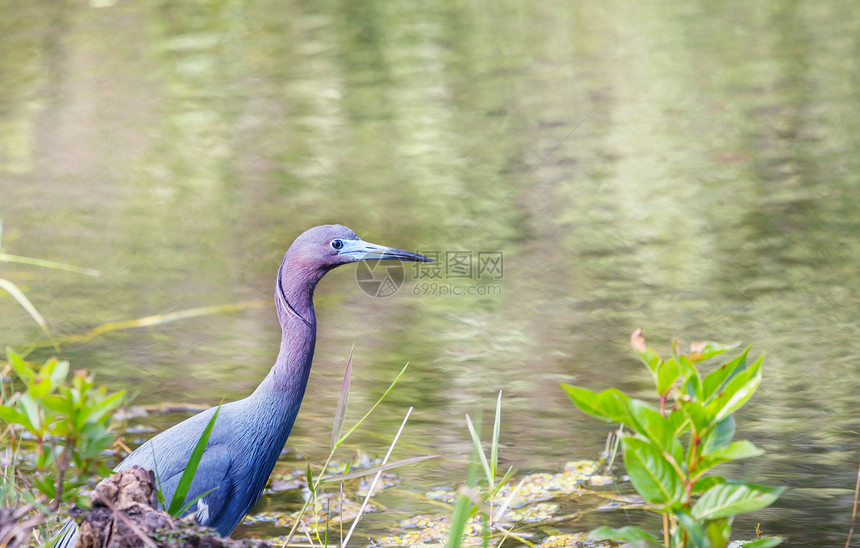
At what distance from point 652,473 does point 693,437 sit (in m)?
0.13

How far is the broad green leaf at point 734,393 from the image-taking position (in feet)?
7.17

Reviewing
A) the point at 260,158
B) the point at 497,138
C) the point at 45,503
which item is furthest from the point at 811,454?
the point at 260,158

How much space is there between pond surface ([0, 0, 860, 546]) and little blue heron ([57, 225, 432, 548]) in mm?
1140

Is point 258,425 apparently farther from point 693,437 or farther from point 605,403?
point 693,437

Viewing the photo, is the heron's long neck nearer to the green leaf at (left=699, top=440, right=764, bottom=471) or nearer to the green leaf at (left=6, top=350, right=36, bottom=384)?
the green leaf at (left=6, top=350, right=36, bottom=384)

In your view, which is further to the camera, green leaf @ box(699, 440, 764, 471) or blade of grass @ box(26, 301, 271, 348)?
blade of grass @ box(26, 301, 271, 348)

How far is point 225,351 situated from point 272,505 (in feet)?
6.99

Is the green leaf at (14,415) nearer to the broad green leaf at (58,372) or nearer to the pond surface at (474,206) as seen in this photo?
the broad green leaf at (58,372)

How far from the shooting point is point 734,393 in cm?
221

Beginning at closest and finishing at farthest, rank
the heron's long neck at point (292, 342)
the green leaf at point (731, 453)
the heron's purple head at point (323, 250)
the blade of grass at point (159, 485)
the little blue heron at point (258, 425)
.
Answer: the green leaf at point (731, 453)
the blade of grass at point (159, 485)
the little blue heron at point (258, 425)
the heron's long neck at point (292, 342)
the heron's purple head at point (323, 250)

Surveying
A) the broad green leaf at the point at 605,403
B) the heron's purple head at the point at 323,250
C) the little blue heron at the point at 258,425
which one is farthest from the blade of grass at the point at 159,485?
the broad green leaf at the point at 605,403

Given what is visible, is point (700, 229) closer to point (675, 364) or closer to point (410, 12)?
point (675, 364)

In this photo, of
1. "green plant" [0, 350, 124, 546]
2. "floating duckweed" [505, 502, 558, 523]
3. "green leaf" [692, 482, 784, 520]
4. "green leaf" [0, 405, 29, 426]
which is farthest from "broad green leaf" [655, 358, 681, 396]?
"floating duckweed" [505, 502, 558, 523]

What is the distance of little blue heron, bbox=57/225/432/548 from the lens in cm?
357
